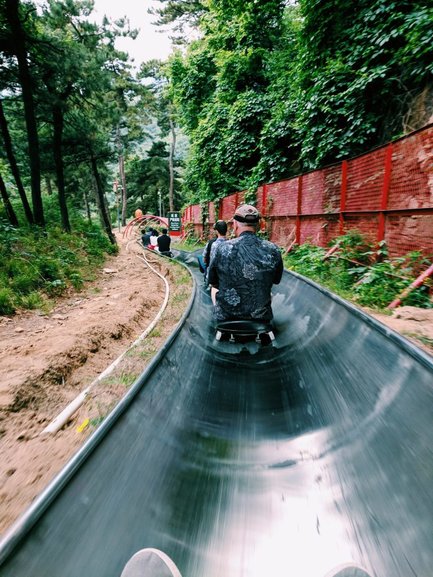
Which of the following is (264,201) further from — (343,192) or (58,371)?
(58,371)

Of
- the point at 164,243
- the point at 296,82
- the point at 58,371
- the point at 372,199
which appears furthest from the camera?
the point at 164,243

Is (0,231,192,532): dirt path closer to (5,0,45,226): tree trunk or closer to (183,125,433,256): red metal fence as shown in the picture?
(183,125,433,256): red metal fence

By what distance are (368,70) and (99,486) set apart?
894cm

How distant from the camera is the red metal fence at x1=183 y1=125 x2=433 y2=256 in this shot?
4.50 m

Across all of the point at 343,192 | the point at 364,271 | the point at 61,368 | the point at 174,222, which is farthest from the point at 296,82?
the point at 174,222

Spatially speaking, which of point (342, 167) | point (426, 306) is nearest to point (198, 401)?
point (426, 306)

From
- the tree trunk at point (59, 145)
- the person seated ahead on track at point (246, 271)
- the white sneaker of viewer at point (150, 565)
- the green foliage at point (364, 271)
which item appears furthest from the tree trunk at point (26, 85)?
the white sneaker of viewer at point (150, 565)

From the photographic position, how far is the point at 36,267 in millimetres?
8625

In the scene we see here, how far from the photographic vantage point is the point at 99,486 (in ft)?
4.51

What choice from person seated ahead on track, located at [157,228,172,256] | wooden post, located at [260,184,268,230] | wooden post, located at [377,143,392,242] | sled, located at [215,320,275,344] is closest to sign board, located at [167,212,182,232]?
person seated ahead on track, located at [157,228,172,256]

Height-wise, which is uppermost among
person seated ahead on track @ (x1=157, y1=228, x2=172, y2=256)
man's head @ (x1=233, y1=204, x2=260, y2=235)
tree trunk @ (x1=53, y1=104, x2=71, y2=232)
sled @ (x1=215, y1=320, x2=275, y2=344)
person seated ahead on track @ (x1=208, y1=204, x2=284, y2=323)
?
tree trunk @ (x1=53, y1=104, x2=71, y2=232)

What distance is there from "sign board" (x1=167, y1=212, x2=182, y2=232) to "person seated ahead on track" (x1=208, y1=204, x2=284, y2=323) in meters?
24.2

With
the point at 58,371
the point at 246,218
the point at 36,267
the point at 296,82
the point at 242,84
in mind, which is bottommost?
the point at 58,371

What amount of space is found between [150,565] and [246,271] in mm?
2290
